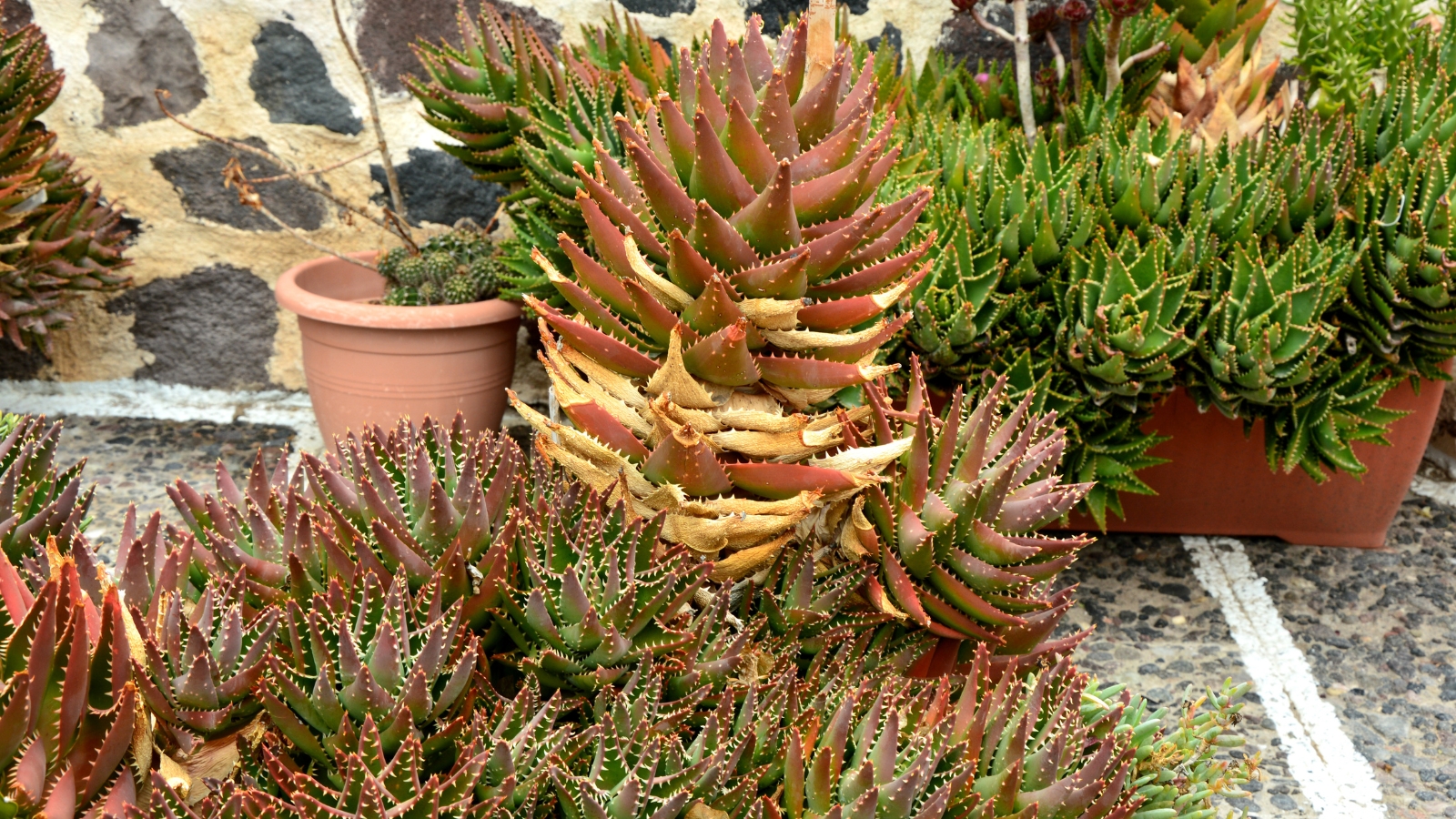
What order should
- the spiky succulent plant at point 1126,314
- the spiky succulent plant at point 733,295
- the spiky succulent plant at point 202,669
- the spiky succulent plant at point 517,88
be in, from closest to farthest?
the spiky succulent plant at point 202,669
the spiky succulent plant at point 733,295
the spiky succulent plant at point 1126,314
the spiky succulent plant at point 517,88

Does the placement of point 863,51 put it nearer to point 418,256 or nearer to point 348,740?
point 418,256

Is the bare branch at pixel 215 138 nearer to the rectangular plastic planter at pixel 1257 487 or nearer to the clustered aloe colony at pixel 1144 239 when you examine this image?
the clustered aloe colony at pixel 1144 239

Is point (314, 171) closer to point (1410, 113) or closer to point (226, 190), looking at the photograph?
point (226, 190)

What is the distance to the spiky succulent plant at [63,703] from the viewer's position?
556mm

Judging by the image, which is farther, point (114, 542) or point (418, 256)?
point (418, 256)

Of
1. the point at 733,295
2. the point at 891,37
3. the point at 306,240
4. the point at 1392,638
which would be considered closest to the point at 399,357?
the point at 306,240

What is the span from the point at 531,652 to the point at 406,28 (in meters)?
2.42

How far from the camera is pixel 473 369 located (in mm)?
2658

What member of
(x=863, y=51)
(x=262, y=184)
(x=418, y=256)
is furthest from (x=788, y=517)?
(x=262, y=184)

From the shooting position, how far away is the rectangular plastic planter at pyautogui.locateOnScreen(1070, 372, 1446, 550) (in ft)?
7.36

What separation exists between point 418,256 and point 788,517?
6.63 feet

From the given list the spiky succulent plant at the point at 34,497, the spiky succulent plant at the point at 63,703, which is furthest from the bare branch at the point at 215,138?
the spiky succulent plant at the point at 63,703

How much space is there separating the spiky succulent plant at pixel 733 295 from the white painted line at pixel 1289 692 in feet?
3.68

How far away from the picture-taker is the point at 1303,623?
2074mm
